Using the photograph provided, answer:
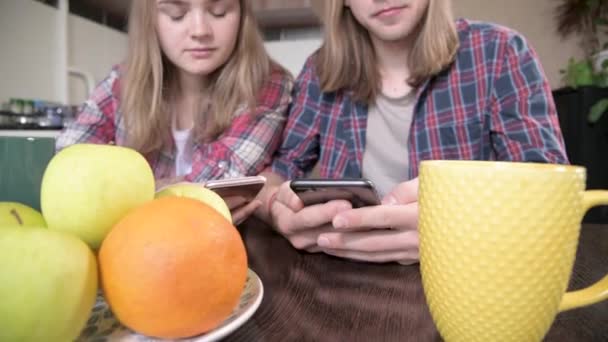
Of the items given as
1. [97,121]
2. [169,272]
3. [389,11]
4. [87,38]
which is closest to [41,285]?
[169,272]

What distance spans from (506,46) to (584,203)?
0.75m

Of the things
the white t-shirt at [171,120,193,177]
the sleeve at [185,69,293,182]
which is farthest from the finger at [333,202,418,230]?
the white t-shirt at [171,120,193,177]

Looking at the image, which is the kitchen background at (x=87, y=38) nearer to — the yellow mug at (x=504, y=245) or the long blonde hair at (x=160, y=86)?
the long blonde hair at (x=160, y=86)

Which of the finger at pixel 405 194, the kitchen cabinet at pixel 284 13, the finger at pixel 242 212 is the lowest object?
the finger at pixel 242 212

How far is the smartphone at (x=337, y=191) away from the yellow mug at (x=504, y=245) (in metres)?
0.21

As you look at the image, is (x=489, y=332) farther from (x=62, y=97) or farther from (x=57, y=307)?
(x=62, y=97)

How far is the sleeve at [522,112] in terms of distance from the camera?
2.66 feet

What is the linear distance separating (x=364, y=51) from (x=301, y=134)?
24cm

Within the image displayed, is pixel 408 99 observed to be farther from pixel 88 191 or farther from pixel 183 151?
pixel 88 191

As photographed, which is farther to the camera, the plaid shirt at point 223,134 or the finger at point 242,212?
the plaid shirt at point 223,134

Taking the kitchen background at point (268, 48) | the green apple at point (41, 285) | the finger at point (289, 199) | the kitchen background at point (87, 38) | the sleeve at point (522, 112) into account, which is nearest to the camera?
the green apple at point (41, 285)

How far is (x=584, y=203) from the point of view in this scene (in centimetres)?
26

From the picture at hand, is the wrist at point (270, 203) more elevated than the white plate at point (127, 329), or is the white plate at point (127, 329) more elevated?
the white plate at point (127, 329)

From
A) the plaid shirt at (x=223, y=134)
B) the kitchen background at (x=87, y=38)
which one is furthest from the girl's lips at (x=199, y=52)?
the kitchen background at (x=87, y=38)
